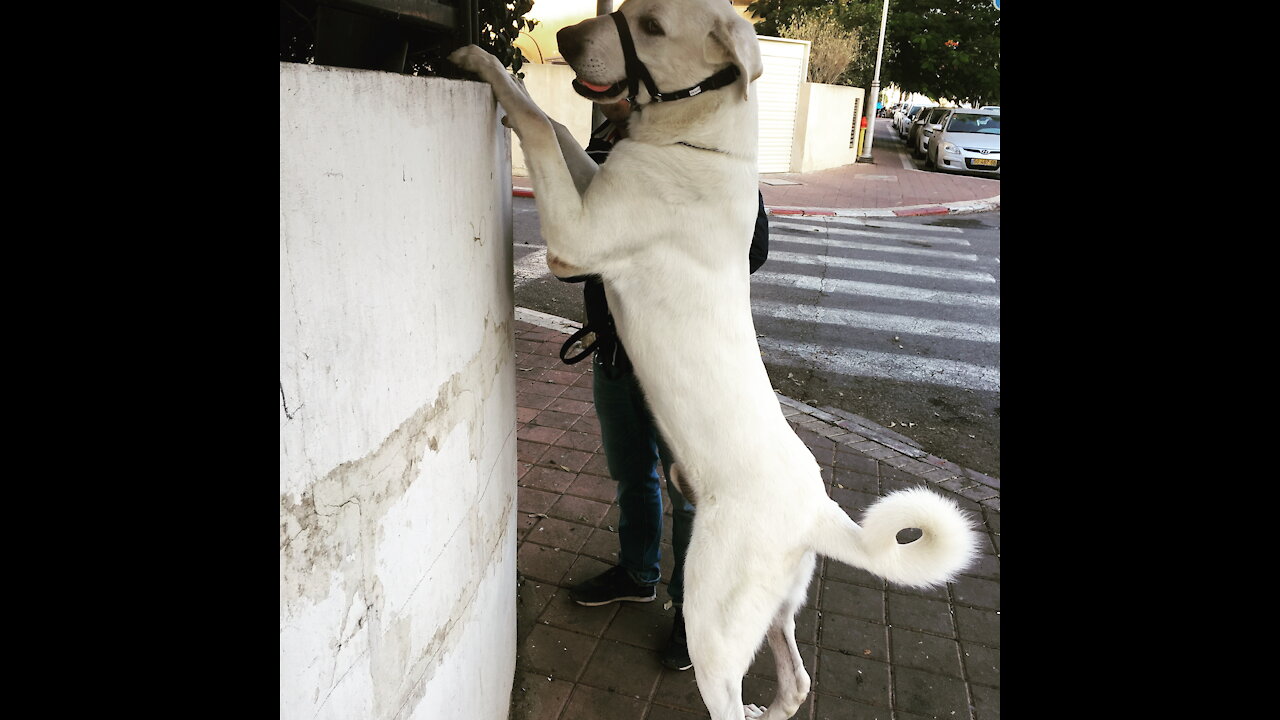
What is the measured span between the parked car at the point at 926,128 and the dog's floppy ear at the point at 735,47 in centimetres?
2298

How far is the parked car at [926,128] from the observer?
Answer: 2403cm

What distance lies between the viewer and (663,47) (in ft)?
7.66

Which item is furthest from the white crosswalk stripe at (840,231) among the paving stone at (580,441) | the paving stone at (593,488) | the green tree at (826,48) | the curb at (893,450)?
the green tree at (826,48)

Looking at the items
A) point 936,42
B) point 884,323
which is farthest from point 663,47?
point 936,42

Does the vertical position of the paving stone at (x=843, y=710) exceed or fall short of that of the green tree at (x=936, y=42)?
it falls short

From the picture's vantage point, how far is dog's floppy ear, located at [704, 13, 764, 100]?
228 cm

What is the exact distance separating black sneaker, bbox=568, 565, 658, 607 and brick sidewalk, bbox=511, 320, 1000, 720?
0.03 metres

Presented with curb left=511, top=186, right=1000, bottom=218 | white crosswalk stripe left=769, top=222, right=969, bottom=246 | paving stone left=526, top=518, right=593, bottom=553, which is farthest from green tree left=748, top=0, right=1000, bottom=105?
paving stone left=526, top=518, right=593, bottom=553

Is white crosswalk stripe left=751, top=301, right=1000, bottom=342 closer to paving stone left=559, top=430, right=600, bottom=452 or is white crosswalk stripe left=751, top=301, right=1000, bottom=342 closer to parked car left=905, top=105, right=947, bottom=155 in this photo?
paving stone left=559, top=430, right=600, bottom=452

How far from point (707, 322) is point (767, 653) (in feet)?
4.82

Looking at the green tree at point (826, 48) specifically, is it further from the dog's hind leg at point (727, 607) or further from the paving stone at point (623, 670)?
the dog's hind leg at point (727, 607)

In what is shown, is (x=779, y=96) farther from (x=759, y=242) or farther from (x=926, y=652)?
(x=926, y=652)
